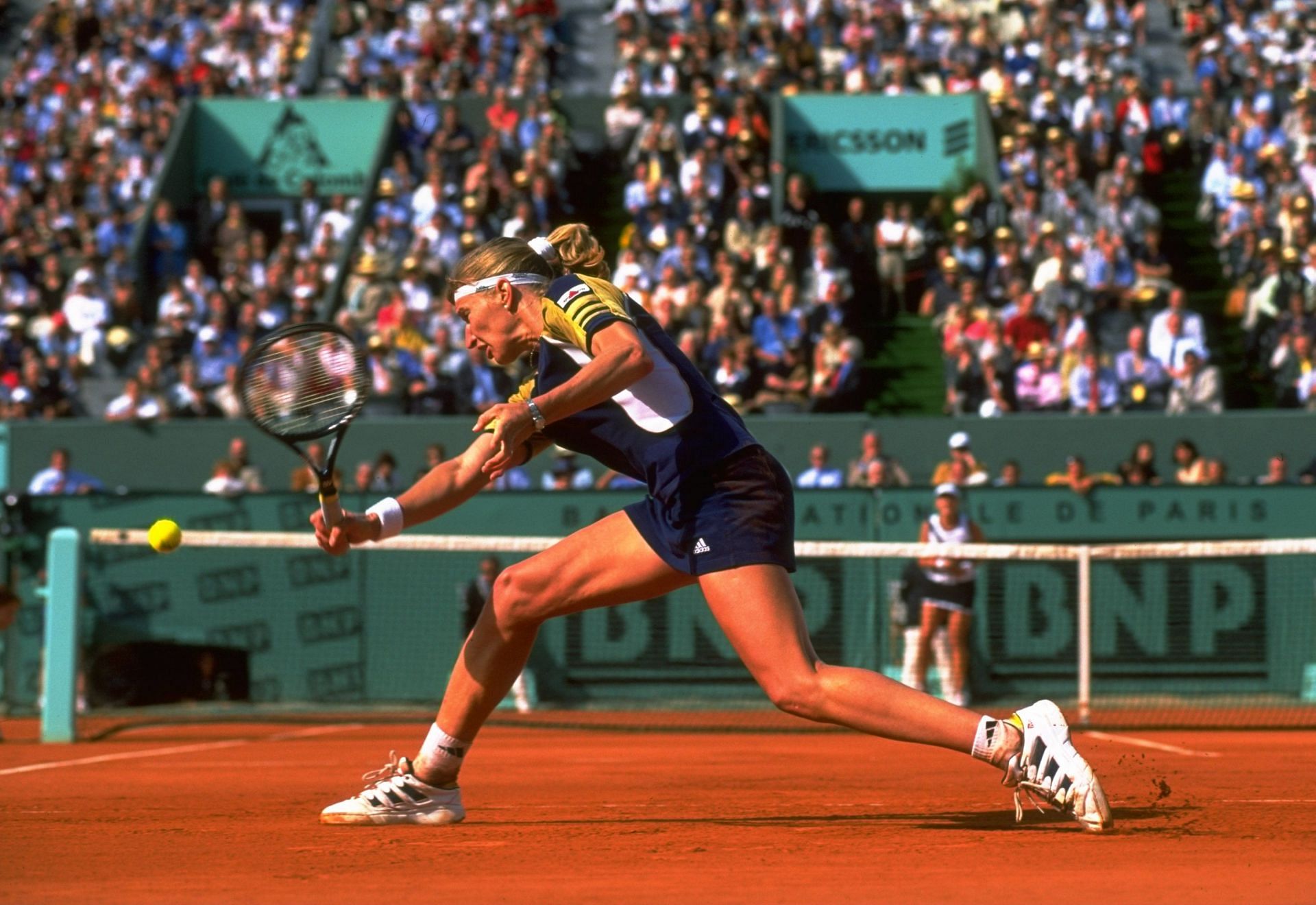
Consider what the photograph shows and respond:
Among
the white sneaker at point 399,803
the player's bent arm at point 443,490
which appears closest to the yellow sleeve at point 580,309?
the player's bent arm at point 443,490

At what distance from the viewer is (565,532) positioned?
13.8 metres

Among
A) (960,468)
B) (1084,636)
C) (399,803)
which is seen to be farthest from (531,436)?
(960,468)

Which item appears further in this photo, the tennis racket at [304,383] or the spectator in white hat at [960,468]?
the spectator in white hat at [960,468]

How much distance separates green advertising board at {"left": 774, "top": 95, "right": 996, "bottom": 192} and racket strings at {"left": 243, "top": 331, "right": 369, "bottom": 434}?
1468cm

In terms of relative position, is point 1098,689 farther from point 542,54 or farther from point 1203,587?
point 542,54

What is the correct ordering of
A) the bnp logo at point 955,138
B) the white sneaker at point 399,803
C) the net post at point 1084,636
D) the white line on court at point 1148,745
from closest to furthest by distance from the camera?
the white sneaker at point 399,803, the white line on court at point 1148,745, the net post at point 1084,636, the bnp logo at point 955,138

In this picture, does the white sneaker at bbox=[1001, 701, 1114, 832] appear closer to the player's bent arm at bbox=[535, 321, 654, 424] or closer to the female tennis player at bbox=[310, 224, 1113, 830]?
the female tennis player at bbox=[310, 224, 1113, 830]

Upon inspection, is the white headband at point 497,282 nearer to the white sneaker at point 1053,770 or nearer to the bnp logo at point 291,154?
the white sneaker at point 1053,770

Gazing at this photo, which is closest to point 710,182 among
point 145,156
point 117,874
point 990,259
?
point 990,259

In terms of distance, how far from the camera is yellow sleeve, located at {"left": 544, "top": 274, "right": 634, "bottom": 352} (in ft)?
17.8

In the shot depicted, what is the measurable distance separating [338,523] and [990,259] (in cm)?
1339

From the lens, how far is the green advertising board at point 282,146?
21297 millimetres

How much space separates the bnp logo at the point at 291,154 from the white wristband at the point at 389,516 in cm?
1641

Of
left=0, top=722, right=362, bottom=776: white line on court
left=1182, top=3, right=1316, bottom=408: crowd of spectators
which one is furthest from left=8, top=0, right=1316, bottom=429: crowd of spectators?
left=0, top=722, right=362, bottom=776: white line on court
